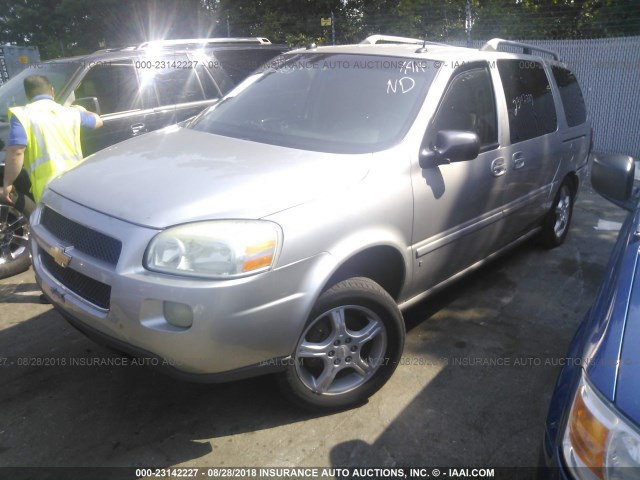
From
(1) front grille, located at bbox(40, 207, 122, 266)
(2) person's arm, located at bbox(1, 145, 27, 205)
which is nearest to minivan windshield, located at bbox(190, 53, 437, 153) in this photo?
(1) front grille, located at bbox(40, 207, 122, 266)

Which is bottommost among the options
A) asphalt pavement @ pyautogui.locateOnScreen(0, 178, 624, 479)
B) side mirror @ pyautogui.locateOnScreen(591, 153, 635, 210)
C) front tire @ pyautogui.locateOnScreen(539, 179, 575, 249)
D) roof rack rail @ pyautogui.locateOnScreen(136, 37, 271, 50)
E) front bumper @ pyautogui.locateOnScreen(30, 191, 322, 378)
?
asphalt pavement @ pyautogui.locateOnScreen(0, 178, 624, 479)

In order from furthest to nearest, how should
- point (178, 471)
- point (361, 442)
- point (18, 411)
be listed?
point (18, 411), point (361, 442), point (178, 471)

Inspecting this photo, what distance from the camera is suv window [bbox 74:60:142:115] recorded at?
5152 millimetres

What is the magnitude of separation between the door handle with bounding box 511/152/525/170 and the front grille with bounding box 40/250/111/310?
109 inches

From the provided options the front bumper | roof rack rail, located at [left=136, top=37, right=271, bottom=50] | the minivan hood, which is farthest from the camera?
roof rack rail, located at [left=136, top=37, right=271, bottom=50]

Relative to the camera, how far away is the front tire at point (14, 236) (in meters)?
4.61

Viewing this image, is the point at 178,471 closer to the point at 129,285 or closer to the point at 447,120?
the point at 129,285

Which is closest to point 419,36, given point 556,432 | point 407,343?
point 407,343

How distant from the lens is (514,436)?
2.69 metres

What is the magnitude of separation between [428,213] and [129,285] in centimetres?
165

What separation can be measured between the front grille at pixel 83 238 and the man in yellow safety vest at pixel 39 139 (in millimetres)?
1249

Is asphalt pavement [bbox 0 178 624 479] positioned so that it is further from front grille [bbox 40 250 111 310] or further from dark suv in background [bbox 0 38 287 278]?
dark suv in background [bbox 0 38 287 278]

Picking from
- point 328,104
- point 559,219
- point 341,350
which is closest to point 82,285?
point 341,350

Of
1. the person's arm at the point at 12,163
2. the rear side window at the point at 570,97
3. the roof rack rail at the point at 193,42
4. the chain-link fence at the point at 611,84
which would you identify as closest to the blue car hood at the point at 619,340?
the rear side window at the point at 570,97
